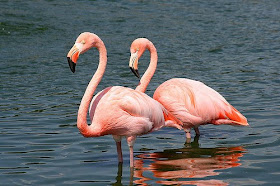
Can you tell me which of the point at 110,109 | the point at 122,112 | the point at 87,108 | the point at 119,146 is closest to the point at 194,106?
the point at 119,146

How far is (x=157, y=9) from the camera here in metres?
15.9

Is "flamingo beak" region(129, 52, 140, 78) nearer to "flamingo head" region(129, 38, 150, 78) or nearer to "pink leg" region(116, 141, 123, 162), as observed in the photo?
"flamingo head" region(129, 38, 150, 78)

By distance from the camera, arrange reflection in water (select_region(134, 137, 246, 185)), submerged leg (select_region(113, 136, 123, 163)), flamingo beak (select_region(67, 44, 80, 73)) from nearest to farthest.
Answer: flamingo beak (select_region(67, 44, 80, 73)), reflection in water (select_region(134, 137, 246, 185)), submerged leg (select_region(113, 136, 123, 163))

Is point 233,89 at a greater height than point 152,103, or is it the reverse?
point 152,103

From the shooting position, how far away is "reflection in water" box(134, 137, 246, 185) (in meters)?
5.68

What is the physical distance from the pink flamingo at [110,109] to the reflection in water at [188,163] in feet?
1.03

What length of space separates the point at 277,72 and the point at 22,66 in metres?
4.53

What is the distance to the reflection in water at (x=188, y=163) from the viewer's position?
5.68m

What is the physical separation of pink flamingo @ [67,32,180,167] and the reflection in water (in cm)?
31

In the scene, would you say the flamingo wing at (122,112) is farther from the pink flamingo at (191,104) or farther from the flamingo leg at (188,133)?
the flamingo leg at (188,133)

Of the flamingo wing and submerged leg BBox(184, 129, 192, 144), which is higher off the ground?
the flamingo wing

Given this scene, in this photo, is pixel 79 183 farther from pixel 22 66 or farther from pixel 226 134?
pixel 22 66

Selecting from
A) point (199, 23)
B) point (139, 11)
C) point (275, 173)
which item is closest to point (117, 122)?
point (275, 173)

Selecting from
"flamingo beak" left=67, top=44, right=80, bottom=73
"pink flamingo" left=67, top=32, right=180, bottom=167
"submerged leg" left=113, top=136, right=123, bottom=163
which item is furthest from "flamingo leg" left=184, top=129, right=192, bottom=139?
"flamingo beak" left=67, top=44, right=80, bottom=73
